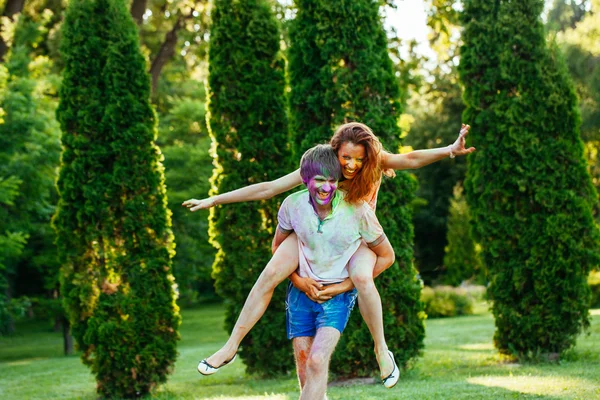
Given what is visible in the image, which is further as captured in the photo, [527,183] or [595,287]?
[595,287]

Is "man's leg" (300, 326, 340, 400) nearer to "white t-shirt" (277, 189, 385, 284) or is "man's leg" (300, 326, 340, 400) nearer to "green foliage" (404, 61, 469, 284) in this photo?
"white t-shirt" (277, 189, 385, 284)

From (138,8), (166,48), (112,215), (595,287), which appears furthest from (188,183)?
(112,215)

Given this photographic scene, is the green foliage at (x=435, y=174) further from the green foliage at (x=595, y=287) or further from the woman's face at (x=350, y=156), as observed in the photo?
the woman's face at (x=350, y=156)

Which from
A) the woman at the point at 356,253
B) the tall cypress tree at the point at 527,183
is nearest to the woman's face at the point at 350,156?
the woman at the point at 356,253

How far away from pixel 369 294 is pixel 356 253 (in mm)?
263

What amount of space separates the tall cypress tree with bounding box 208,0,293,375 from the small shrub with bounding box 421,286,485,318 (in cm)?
1262

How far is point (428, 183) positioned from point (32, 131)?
21745mm

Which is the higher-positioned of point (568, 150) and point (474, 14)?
point (474, 14)

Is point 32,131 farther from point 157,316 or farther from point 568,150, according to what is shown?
point 568,150

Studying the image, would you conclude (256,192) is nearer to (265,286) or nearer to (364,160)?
(265,286)

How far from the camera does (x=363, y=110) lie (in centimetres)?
920

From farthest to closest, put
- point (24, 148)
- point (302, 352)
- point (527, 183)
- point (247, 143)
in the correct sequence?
point (24, 148) → point (247, 143) → point (527, 183) → point (302, 352)

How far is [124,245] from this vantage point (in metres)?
9.39

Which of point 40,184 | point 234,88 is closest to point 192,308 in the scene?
point 40,184
